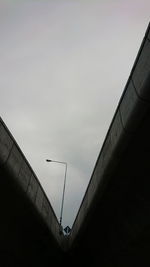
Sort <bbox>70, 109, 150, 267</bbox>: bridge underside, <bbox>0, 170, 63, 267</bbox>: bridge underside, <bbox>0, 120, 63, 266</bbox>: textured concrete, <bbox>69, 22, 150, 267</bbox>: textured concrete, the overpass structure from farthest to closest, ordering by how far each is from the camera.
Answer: <bbox>0, 170, 63, 267</bbox>: bridge underside < <bbox>0, 120, 63, 266</bbox>: textured concrete < <bbox>70, 109, 150, 267</bbox>: bridge underside < the overpass structure < <bbox>69, 22, 150, 267</bbox>: textured concrete

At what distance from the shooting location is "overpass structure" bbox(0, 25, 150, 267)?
8781 millimetres

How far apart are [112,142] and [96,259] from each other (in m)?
15.3

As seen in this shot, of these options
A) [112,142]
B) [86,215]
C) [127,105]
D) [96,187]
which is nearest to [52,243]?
[86,215]

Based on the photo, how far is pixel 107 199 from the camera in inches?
534

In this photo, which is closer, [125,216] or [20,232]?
[125,216]

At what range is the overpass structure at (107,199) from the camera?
28.8ft

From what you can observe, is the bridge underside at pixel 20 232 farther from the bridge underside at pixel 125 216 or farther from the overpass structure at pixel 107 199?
the bridge underside at pixel 125 216

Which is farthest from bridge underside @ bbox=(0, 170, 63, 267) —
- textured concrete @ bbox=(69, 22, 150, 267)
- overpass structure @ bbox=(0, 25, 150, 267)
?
textured concrete @ bbox=(69, 22, 150, 267)

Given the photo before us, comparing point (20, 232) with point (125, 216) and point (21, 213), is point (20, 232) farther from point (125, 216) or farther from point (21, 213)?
point (125, 216)

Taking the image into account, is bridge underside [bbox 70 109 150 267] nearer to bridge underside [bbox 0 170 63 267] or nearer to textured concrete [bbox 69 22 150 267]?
textured concrete [bbox 69 22 150 267]

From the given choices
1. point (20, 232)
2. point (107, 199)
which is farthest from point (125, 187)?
point (20, 232)

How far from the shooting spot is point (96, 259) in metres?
22.4

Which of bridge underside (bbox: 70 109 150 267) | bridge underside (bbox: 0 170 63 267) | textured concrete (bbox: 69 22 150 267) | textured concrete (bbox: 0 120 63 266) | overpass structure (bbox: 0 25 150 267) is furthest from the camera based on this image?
bridge underside (bbox: 0 170 63 267)

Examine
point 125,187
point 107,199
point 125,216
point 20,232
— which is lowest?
point 20,232
